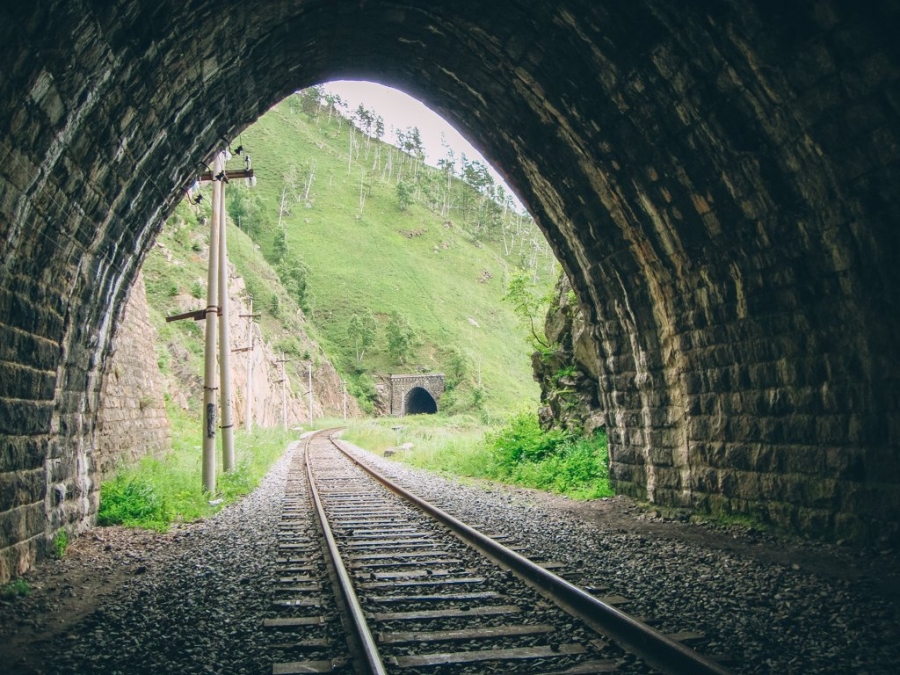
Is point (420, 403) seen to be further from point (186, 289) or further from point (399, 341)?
point (186, 289)

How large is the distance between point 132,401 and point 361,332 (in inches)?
2766

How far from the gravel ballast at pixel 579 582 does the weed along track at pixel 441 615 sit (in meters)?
0.29

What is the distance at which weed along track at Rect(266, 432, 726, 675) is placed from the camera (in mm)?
3668

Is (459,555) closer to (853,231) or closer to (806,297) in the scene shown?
(806,297)

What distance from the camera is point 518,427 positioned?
16.4m

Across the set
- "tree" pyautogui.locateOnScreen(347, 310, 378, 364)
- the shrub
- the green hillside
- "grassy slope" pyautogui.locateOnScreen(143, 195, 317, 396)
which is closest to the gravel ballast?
the shrub

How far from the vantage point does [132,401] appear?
13266 millimetres

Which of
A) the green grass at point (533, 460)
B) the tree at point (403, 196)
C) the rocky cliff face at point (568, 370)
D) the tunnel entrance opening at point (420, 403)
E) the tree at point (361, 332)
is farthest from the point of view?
the tree at point (403, 196)

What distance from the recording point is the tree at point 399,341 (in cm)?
8044

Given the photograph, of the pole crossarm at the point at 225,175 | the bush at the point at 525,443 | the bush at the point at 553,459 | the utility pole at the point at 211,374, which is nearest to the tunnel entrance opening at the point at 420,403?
the bush at the point at 525,443

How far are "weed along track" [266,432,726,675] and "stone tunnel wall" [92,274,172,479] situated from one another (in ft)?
14.2

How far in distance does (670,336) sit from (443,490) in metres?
5.81

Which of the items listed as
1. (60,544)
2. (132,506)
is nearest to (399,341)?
(132,506)

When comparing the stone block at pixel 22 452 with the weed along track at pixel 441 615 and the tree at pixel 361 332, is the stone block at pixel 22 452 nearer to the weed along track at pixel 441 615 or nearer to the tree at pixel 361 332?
the weed along track at pixel 441 615
